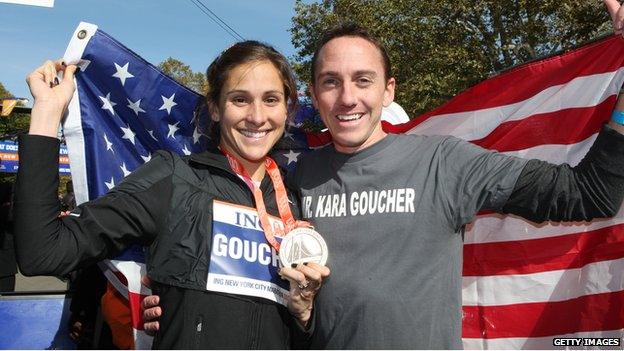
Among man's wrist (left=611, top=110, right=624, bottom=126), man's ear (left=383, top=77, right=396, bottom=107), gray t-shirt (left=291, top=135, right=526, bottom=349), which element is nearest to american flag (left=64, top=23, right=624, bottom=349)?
man's ear (left=383, top=77, right=396, bottom=107)

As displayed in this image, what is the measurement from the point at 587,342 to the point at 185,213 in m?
2.17

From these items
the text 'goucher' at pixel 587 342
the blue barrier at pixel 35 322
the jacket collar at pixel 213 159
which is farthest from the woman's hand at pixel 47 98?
the text 'goucher' at pixel 587 342

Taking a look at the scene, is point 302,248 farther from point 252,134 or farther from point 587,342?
point 587,342

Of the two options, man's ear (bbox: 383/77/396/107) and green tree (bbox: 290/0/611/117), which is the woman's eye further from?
green tree (bbox: 290/0/611/117)


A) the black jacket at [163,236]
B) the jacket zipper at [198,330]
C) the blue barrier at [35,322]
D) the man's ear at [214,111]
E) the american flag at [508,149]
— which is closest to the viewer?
the black jacket at [163,236]

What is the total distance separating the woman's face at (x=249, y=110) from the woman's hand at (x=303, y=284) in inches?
Result: 21.7

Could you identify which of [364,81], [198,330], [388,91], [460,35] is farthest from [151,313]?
[460,35]

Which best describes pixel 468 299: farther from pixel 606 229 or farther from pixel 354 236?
pixel 354 236

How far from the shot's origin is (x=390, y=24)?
13352 mm

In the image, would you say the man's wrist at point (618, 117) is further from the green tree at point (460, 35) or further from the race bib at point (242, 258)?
the green tree at point (460, 35)

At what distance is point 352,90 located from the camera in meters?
2.31

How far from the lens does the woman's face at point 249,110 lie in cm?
229

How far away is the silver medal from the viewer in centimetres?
205

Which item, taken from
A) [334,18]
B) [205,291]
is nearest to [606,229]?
[205,291]
